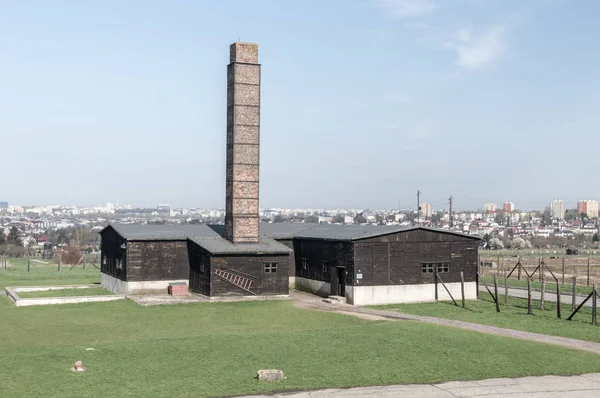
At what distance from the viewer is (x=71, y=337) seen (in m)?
30.3

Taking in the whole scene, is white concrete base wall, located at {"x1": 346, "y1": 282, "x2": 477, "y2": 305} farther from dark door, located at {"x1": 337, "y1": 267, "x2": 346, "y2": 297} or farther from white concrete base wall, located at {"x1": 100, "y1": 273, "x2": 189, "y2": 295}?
white concrete base wall, located at {"x1": 100, "y1": 273, "x2": 189, "y2": 295}

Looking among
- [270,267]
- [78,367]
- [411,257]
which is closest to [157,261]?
[270,267]

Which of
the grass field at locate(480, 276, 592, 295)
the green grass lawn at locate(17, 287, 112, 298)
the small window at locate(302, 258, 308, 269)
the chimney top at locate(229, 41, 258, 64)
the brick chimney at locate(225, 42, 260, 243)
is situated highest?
the chimney top at locate(229, 41, 258, 64)

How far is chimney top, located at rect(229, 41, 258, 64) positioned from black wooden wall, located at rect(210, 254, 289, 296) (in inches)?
486

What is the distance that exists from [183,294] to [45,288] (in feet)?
41.2

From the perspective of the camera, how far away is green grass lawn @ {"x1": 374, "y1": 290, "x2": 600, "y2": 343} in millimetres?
32094

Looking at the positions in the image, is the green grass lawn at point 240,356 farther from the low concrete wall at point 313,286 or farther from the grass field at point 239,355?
the low concrete wall at point 313,286

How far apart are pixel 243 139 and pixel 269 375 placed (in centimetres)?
2570

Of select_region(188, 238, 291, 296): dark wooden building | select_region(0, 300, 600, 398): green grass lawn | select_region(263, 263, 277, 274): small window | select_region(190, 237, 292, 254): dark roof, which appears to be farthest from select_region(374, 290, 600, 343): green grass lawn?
select_region(190, 237, 292, 254): dark roof

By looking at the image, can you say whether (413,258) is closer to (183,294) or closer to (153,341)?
(183,294)

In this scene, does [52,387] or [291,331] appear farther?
[291,331]

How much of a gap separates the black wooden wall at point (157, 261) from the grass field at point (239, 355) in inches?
384

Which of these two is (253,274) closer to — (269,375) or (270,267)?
(270,267)

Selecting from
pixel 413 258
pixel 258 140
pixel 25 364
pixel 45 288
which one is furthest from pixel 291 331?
pixel 45 288
